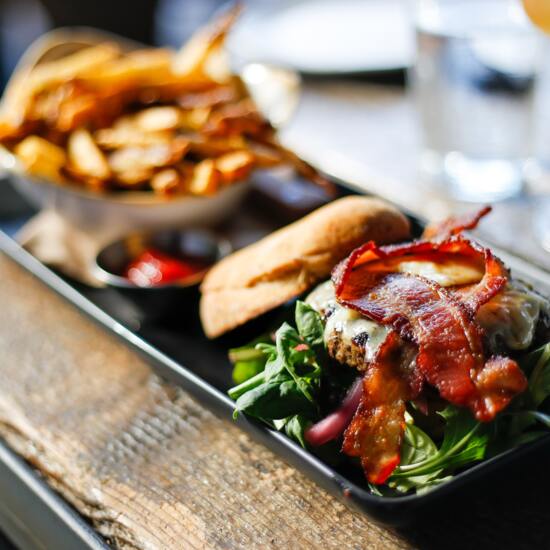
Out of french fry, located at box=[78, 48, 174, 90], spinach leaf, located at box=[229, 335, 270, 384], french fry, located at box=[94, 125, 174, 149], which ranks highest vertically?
french fry, located at box=[78, 48, 174, 90]

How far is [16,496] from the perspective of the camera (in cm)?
155

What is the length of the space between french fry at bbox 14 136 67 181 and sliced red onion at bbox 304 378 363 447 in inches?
45.6

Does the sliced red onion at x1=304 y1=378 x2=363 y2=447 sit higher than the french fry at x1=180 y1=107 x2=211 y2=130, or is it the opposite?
the french fry at x1=180 y1=107 x2=211 y2=130

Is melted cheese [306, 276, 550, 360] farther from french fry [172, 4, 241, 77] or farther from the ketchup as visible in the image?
french fry [172, 4, 241, 77]

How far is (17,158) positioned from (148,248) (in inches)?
18.5

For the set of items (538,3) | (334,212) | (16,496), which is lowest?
(16,496)

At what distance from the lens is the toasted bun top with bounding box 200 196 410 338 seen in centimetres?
164

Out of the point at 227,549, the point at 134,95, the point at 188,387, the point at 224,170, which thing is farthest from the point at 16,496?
the point at 134,95

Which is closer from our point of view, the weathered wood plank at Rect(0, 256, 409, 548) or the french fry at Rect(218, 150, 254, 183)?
the weathered wood plank at Rect(0, 256, 409, 548)

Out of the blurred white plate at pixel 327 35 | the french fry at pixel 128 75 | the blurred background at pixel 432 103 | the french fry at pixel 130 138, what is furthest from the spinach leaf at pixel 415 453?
the blurred white plate at pixel 327 35

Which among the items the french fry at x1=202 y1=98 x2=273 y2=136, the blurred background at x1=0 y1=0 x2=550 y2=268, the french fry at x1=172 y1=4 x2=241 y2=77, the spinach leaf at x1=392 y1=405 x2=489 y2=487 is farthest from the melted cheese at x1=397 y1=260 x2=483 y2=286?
the french fry at x1=172 y1=4 x2=241 y2=77

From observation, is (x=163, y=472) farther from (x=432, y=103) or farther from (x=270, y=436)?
(x=432, y=103)

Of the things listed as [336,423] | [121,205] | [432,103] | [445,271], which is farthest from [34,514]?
[432,103]

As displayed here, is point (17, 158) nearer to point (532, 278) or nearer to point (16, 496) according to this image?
point (16, 496)
